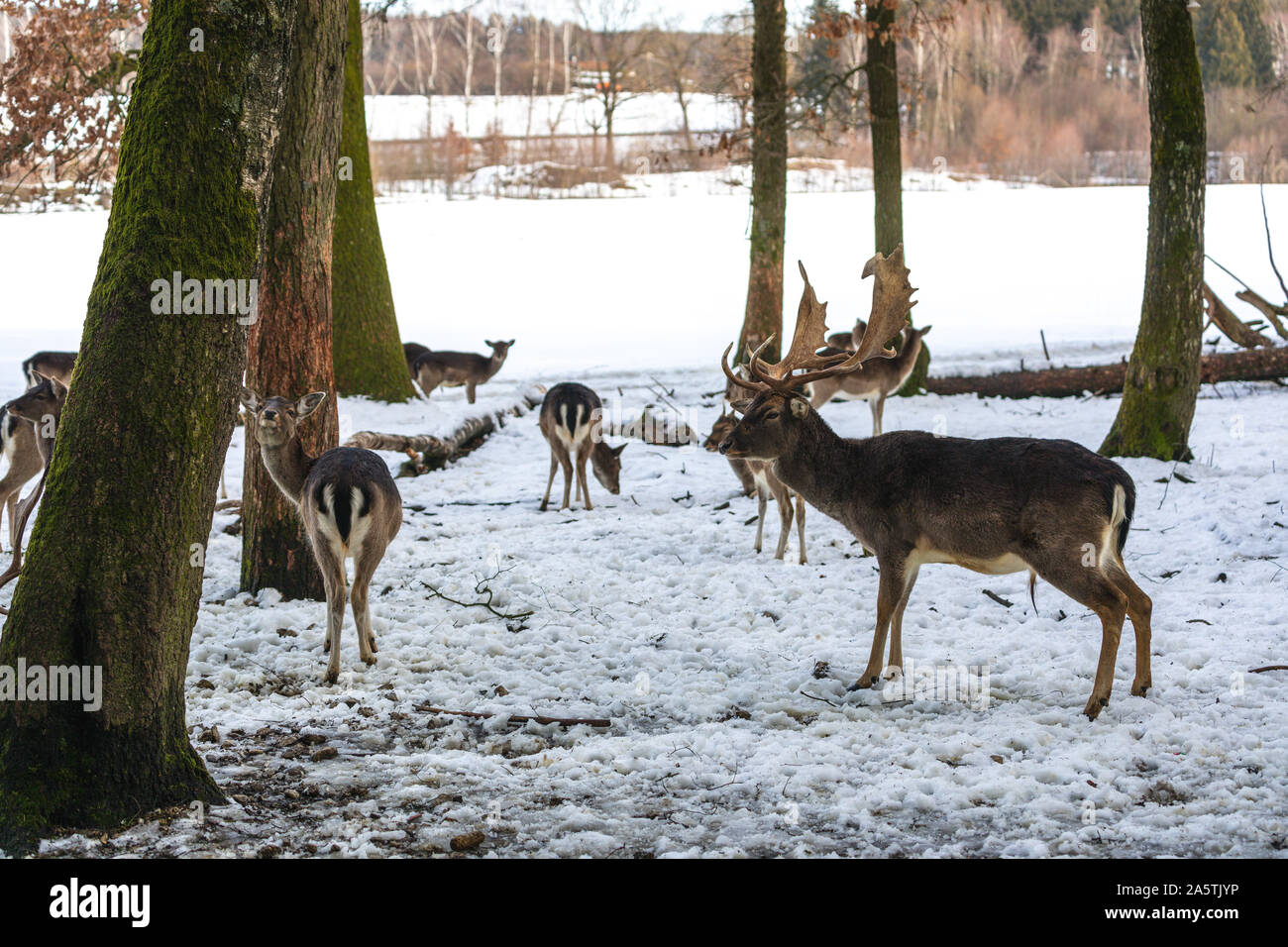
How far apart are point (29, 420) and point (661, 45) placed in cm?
4713

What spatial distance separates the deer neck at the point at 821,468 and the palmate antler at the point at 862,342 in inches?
13.0

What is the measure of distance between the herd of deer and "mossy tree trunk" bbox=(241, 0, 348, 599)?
0.45 metres

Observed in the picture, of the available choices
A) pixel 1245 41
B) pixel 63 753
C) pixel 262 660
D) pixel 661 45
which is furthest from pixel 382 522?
pixel 661 45

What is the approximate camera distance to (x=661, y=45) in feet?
167

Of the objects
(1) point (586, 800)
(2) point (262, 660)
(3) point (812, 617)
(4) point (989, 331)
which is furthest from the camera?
(4) point (989, 331)

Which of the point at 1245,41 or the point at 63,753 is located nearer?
the point at 63,753

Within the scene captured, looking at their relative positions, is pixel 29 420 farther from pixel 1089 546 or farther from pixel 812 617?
pixel 1089 546

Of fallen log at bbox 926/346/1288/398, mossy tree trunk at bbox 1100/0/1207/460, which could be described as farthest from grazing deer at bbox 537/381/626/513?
fallen log at bbox 926/346/1288/398

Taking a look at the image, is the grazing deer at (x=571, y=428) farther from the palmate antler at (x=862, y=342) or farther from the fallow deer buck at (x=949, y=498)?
the fallow deer buck at (x=949, y=498)

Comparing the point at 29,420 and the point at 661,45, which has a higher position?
the point at 661,45

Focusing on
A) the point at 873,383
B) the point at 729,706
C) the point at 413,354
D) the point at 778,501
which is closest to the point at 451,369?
the point at 413,354

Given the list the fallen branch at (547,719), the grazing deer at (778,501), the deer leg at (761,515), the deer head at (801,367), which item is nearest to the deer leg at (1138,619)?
the deer head at (801,367)

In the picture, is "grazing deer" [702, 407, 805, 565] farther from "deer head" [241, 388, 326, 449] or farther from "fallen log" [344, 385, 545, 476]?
"fallen log" [344, 385, 545, 476]
